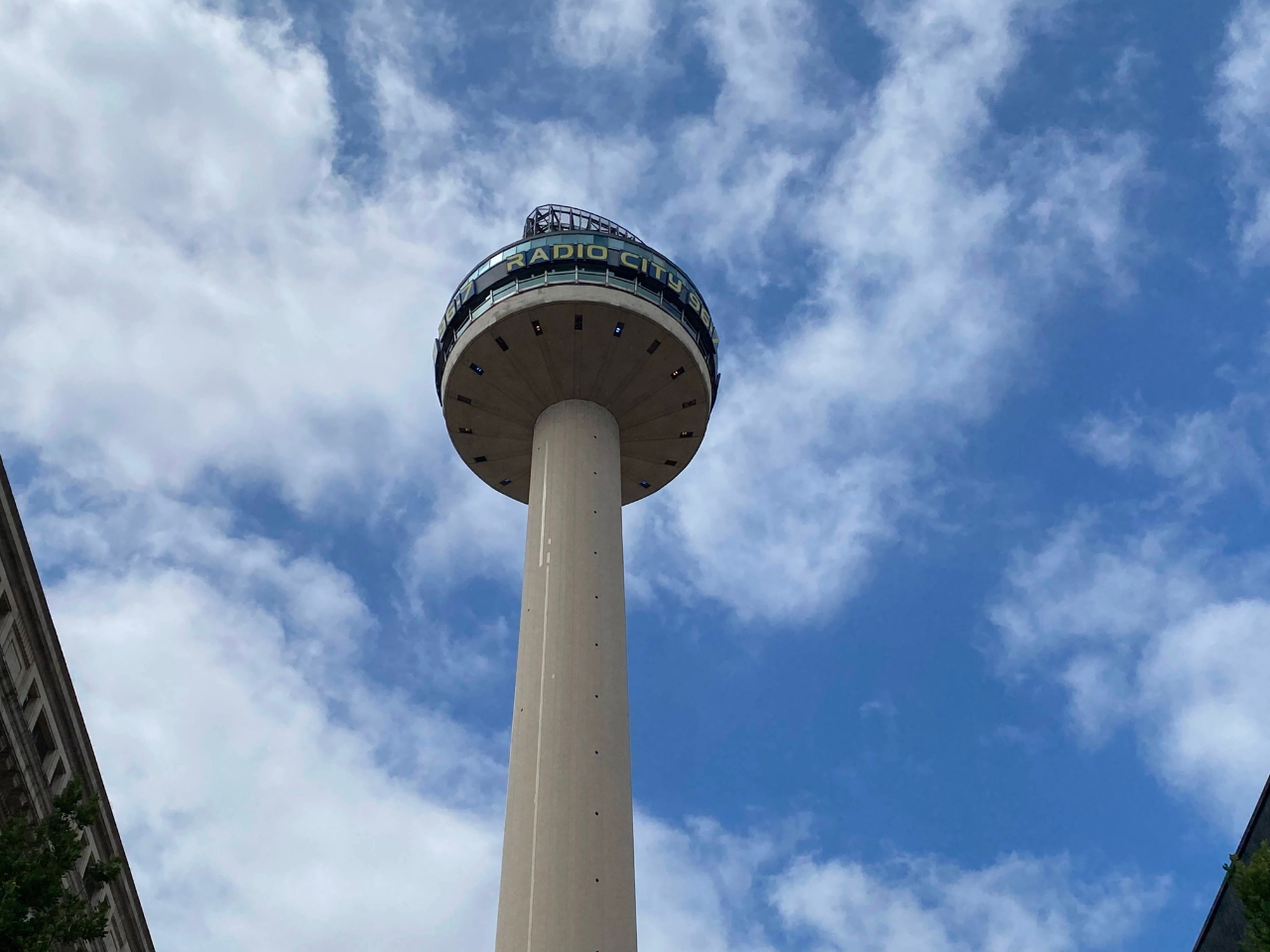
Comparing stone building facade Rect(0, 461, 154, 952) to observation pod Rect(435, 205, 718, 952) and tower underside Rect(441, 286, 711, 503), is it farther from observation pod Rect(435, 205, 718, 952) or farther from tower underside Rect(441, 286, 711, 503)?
tower underside Rect(441, 286, 711, 503)

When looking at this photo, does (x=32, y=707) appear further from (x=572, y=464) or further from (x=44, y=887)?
(x=572, y=464)

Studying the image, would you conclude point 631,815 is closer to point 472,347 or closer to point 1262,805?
point 1262,805

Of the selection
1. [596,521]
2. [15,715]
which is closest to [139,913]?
[15,715]

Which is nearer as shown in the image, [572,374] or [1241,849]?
[1241,849]

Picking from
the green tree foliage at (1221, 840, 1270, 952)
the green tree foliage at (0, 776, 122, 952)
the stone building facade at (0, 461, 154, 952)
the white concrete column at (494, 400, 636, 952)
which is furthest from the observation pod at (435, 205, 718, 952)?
the green tree foliage at (1221, 840, 1270, 952)

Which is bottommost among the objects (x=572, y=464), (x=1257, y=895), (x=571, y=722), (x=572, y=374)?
(x=1257, y=895)

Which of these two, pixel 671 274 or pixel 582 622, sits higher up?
pixel 671 274

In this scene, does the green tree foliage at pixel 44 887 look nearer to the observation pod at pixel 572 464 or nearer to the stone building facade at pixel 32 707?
the stone building facade at pixel 32 707

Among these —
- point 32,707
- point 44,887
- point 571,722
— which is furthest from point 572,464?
point 44,887

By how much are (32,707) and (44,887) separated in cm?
1532

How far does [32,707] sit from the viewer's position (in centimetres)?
3788

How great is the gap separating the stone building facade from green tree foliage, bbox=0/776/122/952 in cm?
1040

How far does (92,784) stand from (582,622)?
21.1m

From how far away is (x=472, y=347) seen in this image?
6259 centimetres
